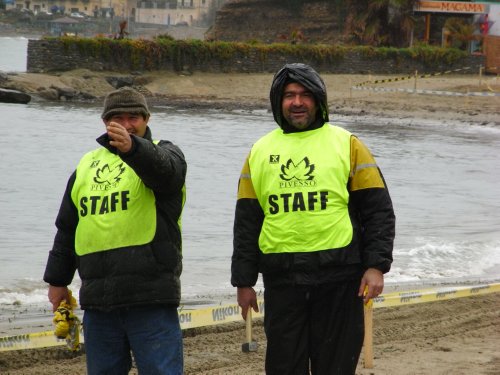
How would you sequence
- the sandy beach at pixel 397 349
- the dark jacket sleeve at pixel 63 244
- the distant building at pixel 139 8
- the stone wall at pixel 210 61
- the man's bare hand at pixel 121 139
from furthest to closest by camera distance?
1. the distant building at pixel 139 8
2. the stone wall at pixel 210 61
3. the sandy beach at pixel 397 349
4. the dark jacket sleeve at pixel 63 244
5. the man's bare hand at pixel 121 139

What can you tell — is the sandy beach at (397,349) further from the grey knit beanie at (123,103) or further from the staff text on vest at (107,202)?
the grey knit beanie at (123,103)

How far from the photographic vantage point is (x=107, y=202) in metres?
4.84

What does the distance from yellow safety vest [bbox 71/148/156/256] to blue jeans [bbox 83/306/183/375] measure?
0.29 metres

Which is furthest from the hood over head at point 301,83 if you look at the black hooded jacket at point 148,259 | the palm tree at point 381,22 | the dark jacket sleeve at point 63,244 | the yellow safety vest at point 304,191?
the palm tree at point 381,22

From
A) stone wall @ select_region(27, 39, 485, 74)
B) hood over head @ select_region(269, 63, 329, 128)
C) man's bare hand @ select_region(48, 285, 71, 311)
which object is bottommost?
man's bare hand @ select_region(48, 285, 71, 311)

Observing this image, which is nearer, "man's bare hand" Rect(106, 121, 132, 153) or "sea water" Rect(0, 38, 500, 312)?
"man's bare hand" Rect(106, 121, 132, 153)

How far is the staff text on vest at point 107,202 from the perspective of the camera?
4.83 m

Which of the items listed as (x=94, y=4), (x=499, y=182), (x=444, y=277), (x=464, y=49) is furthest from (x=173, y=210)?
(x=94, y=4)

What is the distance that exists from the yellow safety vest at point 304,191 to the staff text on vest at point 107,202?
1.95 feet

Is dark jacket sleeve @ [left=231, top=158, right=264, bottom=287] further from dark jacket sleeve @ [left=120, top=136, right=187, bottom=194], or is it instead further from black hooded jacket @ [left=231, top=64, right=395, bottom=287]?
dark jacket sleeve @ [left=120, top=136, right=187, bottom=194]

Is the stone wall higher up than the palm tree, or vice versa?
the palm tree

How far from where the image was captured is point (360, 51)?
50.4 meters

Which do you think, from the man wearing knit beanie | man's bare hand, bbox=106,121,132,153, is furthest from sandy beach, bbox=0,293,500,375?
man's bare hand, bbox=106,121,132,153

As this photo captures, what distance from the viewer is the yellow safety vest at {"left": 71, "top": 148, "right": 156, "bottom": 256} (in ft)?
15.8
